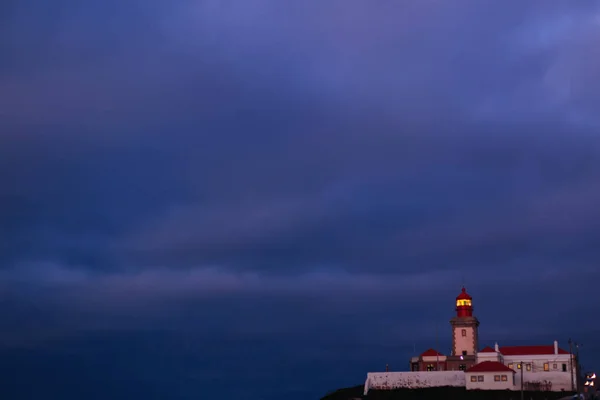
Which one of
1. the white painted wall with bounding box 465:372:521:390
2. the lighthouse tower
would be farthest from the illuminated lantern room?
the white painted wall with bounding box 465:372:521:390

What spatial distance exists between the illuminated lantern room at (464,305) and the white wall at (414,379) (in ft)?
52.0

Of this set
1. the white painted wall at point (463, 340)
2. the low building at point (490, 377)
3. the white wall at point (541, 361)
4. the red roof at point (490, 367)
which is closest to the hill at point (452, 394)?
the low building at point (490, 377)

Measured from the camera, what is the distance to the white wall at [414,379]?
116 metres

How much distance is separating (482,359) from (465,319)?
10936 millimetres

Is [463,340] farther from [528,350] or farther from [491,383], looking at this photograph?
[491,383]

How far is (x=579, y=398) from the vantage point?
295ft

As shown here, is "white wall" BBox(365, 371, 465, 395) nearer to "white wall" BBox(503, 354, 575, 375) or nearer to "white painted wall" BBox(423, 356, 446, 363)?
"white painted wall" BBox(423, 356, 446, 363)

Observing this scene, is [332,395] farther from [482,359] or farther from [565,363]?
[565,363]

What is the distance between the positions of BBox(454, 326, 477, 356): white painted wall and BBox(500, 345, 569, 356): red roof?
282 inches

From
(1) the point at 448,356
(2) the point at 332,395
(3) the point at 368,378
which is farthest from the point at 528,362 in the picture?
(2) the point at 332,395

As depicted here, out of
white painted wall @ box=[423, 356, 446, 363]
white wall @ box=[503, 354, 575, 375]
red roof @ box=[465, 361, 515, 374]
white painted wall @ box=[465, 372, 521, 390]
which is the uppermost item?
white painted wall @ box=[423, 356, 446, 363]

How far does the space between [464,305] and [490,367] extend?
1997 centimetres

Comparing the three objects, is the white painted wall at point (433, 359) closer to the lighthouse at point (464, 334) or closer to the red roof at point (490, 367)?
the lighthouse at point (464, 334)

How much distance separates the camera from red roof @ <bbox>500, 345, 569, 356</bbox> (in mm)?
119438
